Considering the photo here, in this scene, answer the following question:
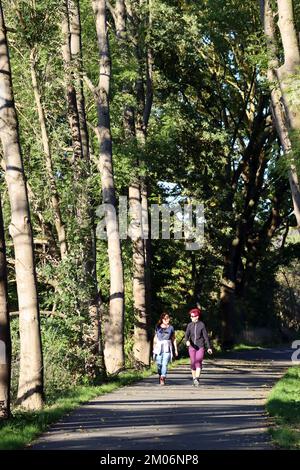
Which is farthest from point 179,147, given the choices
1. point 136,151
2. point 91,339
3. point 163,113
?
point 91,339

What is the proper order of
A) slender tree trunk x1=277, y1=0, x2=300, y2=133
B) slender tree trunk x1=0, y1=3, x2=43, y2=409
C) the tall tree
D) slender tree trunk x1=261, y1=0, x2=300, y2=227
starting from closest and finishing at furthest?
1. slender tree trunk x1=0, y1=3, x2=43, y2=409
2. slender tree trunk x1=277, y1=0, x2=300, y2=133
3. slender tree trunk x1=261, y1=0, x2=300, y2=227
4. the tall tree

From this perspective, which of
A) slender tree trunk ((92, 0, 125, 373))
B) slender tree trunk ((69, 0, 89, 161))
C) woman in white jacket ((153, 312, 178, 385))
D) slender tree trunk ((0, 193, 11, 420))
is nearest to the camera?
slender tree trunk ((0, 193, 11, 420))

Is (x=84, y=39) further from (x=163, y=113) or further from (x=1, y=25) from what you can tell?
(x=1, y=25)

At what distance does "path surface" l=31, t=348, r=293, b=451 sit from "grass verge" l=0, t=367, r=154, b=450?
0.20 meters

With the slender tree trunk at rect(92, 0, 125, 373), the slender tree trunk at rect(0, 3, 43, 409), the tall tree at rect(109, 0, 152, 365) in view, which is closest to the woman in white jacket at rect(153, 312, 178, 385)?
the slender tree trunk at rect(92, 0, 125, 373)

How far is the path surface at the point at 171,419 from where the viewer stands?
41.7 feet

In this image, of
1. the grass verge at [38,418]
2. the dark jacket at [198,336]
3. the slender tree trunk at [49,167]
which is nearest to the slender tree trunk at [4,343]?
the grass verge at [38,418]

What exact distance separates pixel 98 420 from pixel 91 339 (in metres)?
10.7

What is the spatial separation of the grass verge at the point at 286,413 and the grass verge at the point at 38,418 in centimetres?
318

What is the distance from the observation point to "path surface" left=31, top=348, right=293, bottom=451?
41.7 feet

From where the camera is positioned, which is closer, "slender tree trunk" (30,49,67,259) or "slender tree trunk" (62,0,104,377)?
"slender tree trunk" (62,0,104,377)

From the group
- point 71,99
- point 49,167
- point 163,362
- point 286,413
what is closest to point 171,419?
point 286,413

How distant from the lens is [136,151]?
108 ft

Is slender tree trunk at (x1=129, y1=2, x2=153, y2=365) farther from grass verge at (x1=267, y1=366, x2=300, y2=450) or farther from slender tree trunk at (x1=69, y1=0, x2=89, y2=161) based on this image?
grass verge at (x1=267, y1=366, x2=300, y2=450)
